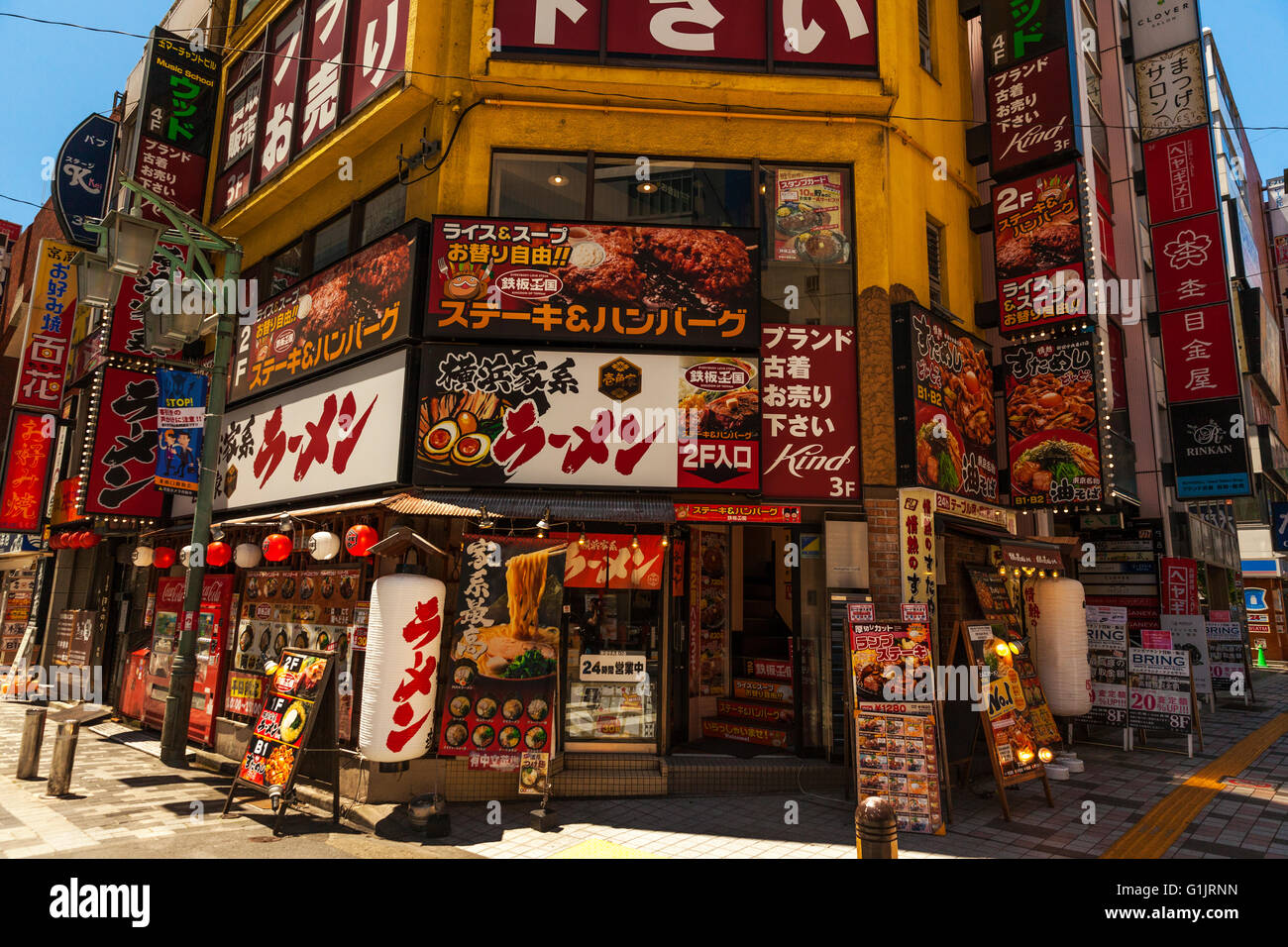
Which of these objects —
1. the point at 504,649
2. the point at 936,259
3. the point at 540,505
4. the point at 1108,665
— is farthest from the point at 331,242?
the point at 1108,665

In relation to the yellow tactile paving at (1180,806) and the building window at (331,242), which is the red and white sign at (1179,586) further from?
the building window at (331,242)

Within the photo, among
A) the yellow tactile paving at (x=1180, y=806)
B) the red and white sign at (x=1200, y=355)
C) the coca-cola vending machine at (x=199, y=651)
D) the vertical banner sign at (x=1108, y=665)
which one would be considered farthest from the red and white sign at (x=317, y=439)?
the red and white sign at (x=1200, y=355)

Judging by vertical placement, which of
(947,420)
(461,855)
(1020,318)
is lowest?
(461,855)

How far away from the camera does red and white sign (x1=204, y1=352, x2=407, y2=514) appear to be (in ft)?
31.7

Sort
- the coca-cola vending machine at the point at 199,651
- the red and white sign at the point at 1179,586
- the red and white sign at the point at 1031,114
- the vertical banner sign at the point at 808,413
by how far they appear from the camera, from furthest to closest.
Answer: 1. the red and white sign at the point at 1179,586
2. the coca-cola vending machine at the point at 199,651
3. the red and white sign at the point at 1031,114
4. the vertical banner sign at the point at 808,413

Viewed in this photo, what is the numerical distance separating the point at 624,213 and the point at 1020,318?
6958 mm

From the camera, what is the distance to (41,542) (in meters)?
20.3

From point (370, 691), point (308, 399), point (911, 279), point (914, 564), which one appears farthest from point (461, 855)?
point (911, 279)

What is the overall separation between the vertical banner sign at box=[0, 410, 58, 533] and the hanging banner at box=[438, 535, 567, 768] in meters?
17.9

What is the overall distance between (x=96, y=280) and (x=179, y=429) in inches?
167

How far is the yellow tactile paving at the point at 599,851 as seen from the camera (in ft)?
23.1

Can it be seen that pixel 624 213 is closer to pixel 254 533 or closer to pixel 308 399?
pixel 308 399

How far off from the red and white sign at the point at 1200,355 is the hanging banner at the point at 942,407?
9237 millimetres

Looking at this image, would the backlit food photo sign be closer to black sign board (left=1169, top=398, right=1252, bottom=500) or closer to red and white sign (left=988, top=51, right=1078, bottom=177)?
red and white sign (left=988, top=51, right=1078, bottom=177)
